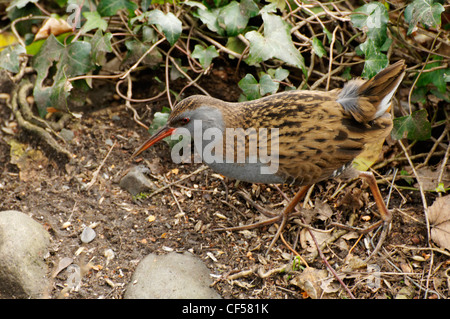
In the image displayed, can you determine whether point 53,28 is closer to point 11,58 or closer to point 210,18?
point 11,58

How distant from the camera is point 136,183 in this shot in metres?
3.83

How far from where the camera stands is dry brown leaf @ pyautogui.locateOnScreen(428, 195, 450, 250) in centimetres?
342

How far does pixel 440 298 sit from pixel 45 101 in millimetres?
3361

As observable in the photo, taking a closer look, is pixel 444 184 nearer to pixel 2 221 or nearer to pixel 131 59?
pixel 131 59

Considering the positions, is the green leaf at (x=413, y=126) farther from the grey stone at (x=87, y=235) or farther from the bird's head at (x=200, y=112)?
the grey stone at (x=87, y=235)

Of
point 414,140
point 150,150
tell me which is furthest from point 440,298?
point 150,150

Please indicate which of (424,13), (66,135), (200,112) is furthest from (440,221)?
(66,135)

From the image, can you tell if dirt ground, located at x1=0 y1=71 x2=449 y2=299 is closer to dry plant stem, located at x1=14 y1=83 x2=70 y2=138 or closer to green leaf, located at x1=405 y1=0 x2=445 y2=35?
dry plant stem, located at x1=14 y1=83 x2=70 y2=138

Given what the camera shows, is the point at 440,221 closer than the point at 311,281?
No

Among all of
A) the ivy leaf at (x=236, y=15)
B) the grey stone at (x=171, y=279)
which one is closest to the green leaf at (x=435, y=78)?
A: the ivy leaf at (x=236, y=15)

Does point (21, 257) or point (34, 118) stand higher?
point (34, 118)

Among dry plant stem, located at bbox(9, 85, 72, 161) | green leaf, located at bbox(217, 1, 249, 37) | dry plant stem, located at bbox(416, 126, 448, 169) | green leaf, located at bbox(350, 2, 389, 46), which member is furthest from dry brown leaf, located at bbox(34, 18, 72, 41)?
dry plant stem, located at bbox(416, 126, 448, 169)

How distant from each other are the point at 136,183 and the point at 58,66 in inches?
48.4

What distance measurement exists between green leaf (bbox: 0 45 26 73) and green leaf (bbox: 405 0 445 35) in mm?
3092
